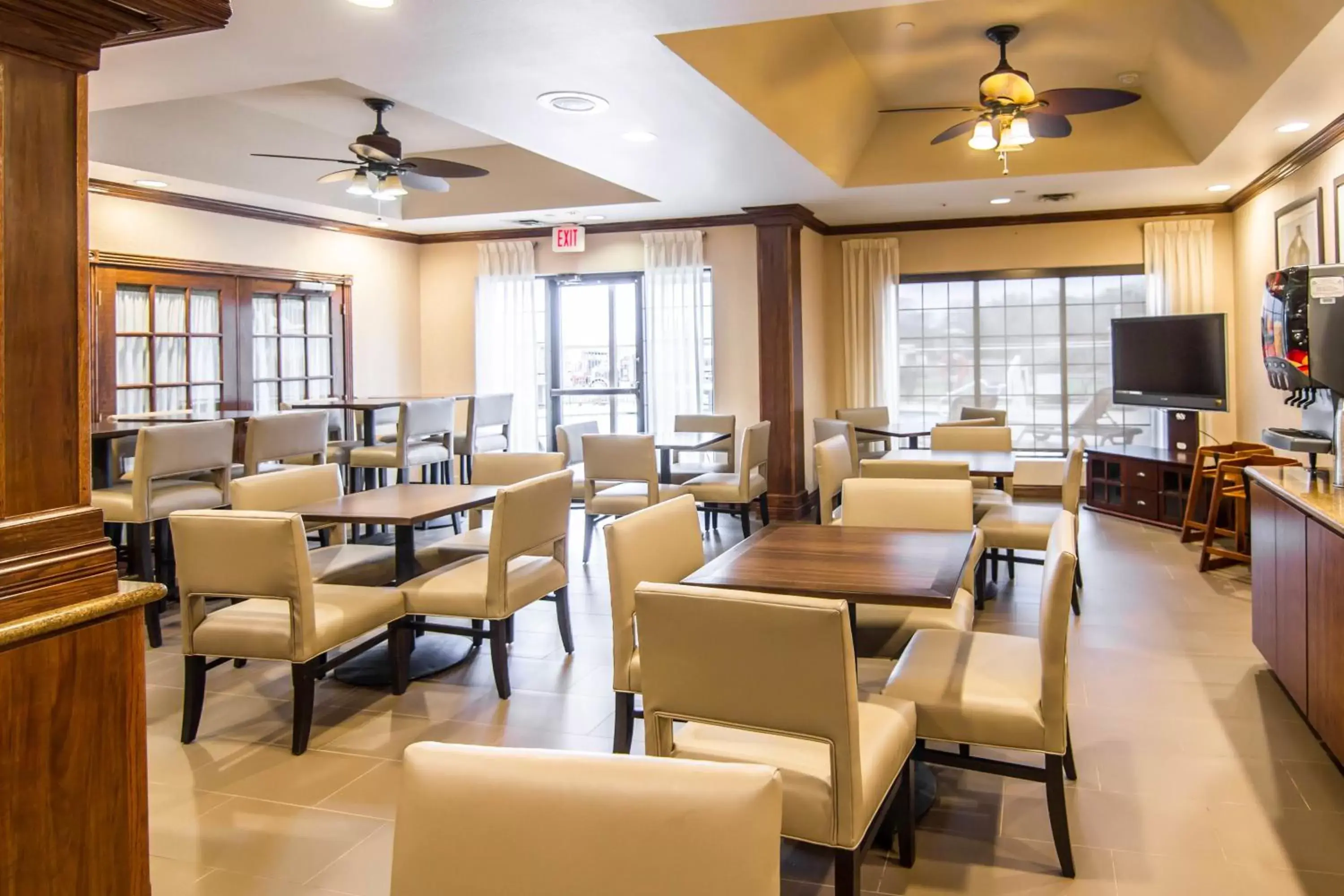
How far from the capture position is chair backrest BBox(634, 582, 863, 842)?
1.82 m

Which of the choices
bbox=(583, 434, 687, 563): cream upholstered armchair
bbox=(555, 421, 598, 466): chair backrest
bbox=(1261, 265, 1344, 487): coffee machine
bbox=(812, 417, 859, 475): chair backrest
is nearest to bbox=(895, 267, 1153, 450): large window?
bbox=(812, 417, 859, 475): chair backrest

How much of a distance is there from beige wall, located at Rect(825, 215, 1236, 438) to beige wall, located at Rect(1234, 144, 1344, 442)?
14cm

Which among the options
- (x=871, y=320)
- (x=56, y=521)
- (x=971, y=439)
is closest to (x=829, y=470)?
(x=971, y=439)

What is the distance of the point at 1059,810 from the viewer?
2.36 m

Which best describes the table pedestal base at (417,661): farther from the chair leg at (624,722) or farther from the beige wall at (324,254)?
the beige wall at (324,254)

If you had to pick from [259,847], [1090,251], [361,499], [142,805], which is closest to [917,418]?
[1090,251]

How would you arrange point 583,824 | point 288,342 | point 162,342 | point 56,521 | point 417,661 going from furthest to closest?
point 288,342, point 162,342, point 417,661, point 56,521, point 583,824

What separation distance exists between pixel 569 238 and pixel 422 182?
103 inches

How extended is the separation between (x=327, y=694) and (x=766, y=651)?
262 cm

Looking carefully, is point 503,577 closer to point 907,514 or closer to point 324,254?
point 907,514

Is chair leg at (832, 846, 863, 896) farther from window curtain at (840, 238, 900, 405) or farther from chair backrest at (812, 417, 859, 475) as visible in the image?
window curtain at (840, 238, 900, 405)

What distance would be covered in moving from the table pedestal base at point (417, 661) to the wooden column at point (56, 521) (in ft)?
8.01

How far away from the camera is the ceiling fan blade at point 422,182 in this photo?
5.93 m

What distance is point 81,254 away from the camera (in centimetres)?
148
